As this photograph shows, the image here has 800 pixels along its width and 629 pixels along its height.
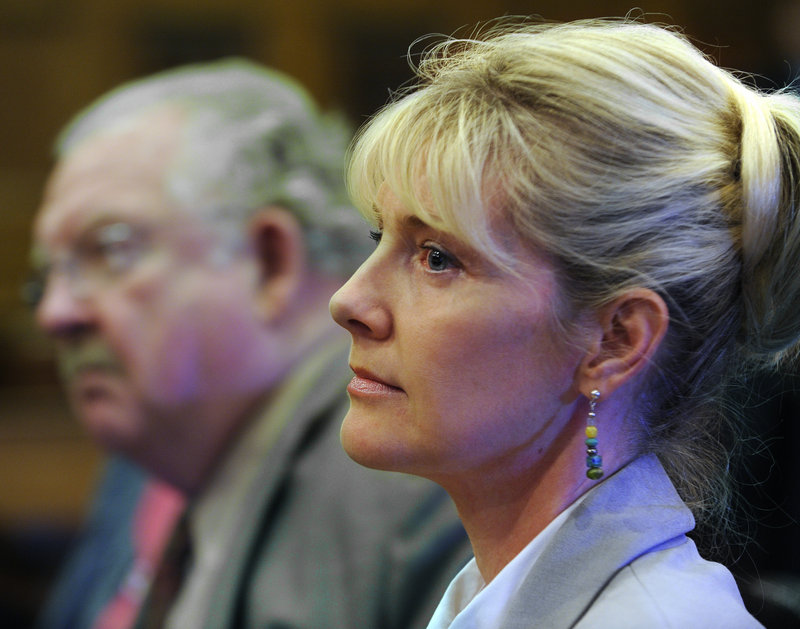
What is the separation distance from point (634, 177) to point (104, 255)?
1.11 metres

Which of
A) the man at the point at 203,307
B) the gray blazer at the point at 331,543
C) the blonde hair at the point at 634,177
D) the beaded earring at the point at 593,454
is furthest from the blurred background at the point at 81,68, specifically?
the beaded earring at the point at 593,454

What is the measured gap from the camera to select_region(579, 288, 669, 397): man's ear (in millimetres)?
752

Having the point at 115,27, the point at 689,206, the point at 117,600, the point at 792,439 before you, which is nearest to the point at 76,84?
the point at 115,27

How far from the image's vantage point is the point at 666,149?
744mm

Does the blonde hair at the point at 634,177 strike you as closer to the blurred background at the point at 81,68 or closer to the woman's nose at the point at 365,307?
the woman's nose at the point at 365,307

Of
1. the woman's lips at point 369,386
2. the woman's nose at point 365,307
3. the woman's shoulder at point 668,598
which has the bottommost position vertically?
the woman's shoulder at point 668,598

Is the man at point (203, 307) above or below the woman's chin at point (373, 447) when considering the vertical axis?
below

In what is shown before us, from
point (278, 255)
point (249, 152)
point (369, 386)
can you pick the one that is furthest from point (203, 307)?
point (369, 386)

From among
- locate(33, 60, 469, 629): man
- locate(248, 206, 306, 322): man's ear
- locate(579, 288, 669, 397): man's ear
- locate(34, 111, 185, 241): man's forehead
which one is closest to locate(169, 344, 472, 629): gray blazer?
locate(33, 60, 469, 629): man

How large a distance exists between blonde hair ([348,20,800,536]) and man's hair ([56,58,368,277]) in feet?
2.95

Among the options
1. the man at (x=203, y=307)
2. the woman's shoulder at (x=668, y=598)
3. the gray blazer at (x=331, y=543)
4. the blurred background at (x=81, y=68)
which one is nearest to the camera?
the woman's shoulder at (x=668, y=598)

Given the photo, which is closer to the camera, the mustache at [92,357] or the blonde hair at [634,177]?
the blonde hair at [634,177]

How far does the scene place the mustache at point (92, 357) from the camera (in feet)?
5.38

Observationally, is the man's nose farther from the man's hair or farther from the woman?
the woman
